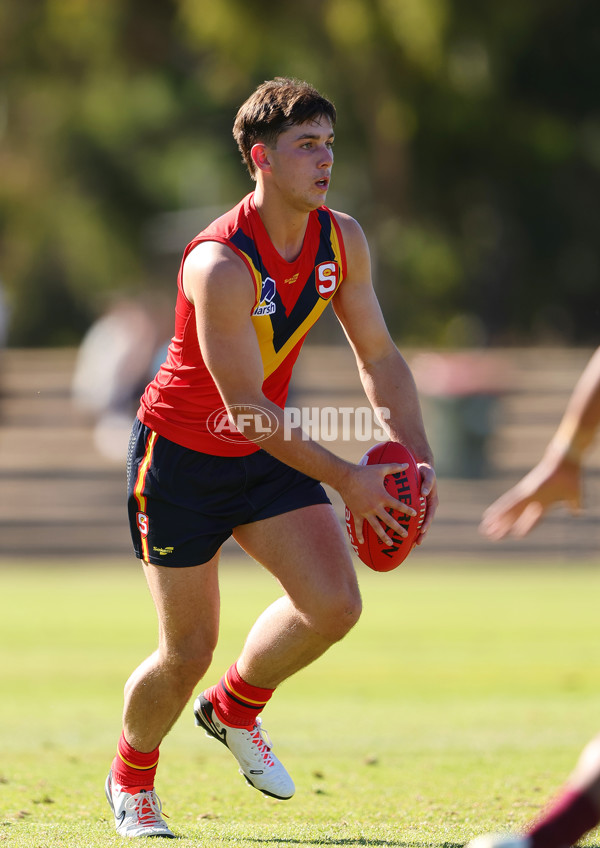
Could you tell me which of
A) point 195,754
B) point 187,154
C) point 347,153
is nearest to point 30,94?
point 187,154

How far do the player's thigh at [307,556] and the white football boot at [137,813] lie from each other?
960 mm

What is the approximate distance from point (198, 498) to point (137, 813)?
47.4 inches

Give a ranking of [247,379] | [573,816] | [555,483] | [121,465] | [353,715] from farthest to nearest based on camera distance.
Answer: [121,465], [353,715], [247,379], [555,483], [573,816]

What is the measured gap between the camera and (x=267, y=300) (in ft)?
16.0

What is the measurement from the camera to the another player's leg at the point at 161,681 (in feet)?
16.4

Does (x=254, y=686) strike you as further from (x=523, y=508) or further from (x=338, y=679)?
(x=338, y=679)

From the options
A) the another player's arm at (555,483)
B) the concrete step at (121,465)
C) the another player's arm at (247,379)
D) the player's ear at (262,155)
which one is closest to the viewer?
the another player's arm at (555,483)

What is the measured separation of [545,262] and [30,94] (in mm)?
13036

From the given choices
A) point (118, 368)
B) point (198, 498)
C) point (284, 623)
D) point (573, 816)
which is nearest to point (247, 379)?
point (198, 498)

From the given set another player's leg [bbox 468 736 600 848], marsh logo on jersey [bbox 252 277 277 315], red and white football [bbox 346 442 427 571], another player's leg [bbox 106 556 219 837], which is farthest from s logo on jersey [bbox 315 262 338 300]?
another player's leg [bbox 468 736 600 848]

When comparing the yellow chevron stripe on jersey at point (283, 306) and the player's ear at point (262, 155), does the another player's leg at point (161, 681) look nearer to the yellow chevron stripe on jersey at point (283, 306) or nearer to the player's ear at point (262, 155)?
the yellow chevron stripe on jersey at point (283, 306)

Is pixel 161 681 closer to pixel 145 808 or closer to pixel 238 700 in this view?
pixel 238 700

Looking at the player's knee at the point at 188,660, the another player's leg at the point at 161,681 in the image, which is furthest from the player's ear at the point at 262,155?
the player's knee at the point at 188,660

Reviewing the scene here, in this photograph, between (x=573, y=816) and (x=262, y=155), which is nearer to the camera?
(x=573, y=816)
